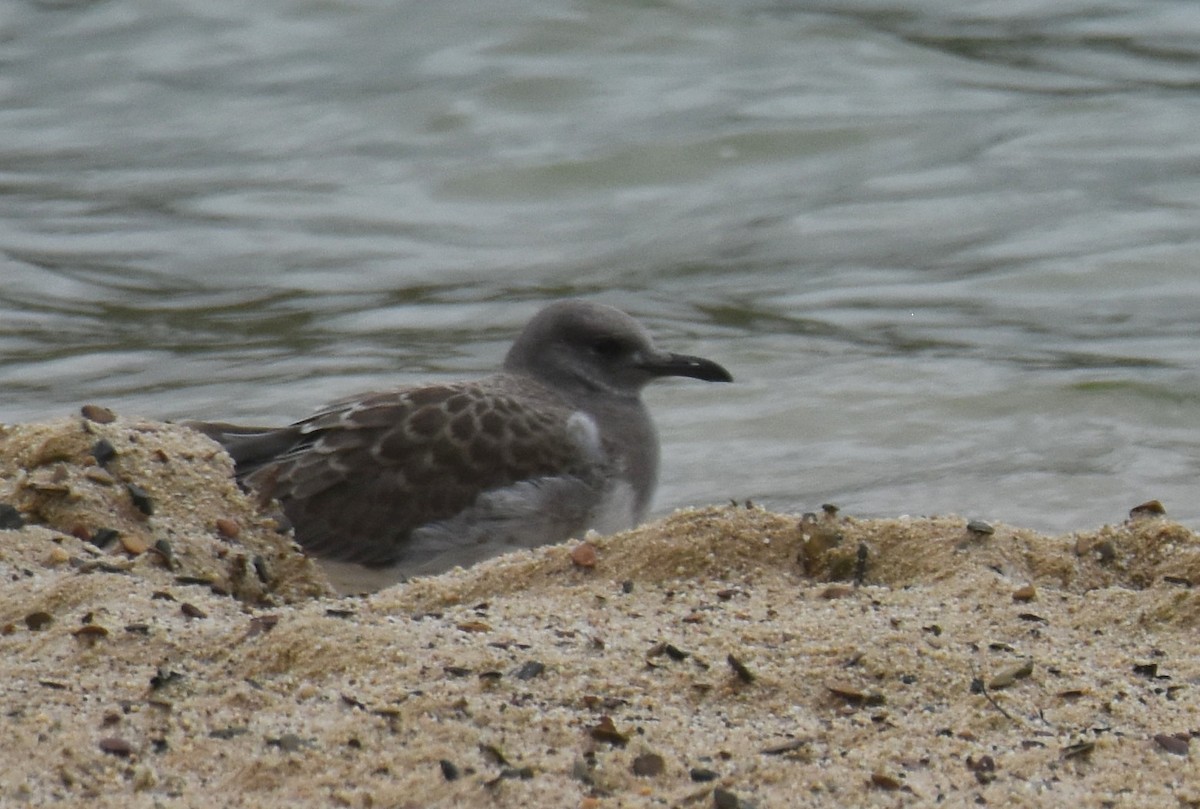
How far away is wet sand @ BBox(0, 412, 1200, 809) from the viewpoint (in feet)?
11.3

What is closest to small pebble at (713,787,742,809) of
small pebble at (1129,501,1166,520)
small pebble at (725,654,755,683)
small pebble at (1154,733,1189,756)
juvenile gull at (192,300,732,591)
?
small pebble at (725,654,755,683)

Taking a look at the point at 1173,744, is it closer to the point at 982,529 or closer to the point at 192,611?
the point at 982,529

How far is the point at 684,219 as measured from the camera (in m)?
13.2

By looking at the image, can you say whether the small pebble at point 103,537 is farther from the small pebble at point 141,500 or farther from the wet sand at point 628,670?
the small pebble at point 141,500

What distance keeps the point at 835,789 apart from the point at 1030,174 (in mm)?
10352

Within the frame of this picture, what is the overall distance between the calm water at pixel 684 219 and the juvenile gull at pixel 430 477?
215cm

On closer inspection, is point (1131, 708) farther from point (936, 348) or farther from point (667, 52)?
point (667, 52)

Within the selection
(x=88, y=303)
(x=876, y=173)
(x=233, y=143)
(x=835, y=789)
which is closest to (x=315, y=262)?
(x=88, y=303)

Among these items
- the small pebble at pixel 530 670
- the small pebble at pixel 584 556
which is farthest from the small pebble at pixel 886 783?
the small pebble at pixel 584 556

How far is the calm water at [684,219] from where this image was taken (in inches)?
393

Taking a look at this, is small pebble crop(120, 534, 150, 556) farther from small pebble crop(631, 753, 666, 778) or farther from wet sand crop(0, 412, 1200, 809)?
small pebble crop(631, 753, 666, 778)

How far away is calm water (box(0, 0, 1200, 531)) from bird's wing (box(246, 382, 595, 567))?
2.28m

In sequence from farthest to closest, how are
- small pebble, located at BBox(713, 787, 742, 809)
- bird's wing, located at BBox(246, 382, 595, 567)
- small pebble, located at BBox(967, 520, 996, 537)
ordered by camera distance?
bird's wing, located at BBox(246, 382, 595, 567)
small pebble, located at BBox(967, 520, 996, 537)
small pebble, located at BBox(713, 787, 742, 809)

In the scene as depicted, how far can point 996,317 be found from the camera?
11.2 metres
